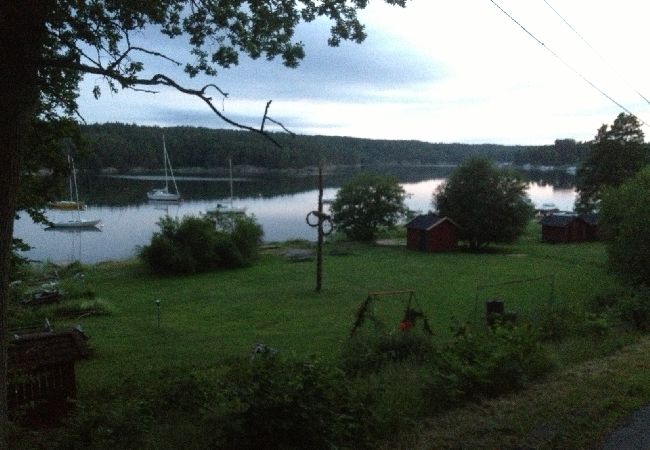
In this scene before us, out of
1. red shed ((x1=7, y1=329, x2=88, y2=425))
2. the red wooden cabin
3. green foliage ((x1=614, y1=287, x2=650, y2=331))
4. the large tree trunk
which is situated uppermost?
the large tree trunk

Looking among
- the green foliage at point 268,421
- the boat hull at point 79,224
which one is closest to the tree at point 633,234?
the green foliage at point 268,421

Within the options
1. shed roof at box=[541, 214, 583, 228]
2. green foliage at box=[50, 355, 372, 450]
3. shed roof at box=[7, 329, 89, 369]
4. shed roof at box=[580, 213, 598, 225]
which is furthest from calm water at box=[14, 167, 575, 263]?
green foliage at box=[50, 355, 372, 450]

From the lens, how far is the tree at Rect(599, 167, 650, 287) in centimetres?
1914

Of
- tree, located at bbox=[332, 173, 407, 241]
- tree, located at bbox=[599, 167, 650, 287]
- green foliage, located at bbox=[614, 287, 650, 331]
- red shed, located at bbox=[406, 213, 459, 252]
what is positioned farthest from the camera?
tree, located at bbox=[332, 173, 407, 241]

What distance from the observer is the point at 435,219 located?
51.7 meters

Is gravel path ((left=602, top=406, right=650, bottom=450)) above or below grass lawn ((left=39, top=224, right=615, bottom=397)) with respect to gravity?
above

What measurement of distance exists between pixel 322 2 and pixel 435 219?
46.4 metres

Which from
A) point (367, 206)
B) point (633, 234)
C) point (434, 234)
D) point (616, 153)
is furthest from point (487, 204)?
point (633, 234)

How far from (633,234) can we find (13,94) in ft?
65.5

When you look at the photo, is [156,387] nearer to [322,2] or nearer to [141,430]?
[141,430]

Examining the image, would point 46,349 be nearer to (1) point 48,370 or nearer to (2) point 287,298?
(1) point 48,370

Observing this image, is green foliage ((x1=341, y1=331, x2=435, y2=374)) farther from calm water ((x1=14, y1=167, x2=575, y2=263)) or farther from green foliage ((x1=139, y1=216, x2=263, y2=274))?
green foliage ((x1=139, y1=216, x2=263, y2=274))

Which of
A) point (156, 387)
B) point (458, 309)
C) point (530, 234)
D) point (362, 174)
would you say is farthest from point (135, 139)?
point (156, 387)

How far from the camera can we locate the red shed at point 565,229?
5581cm
